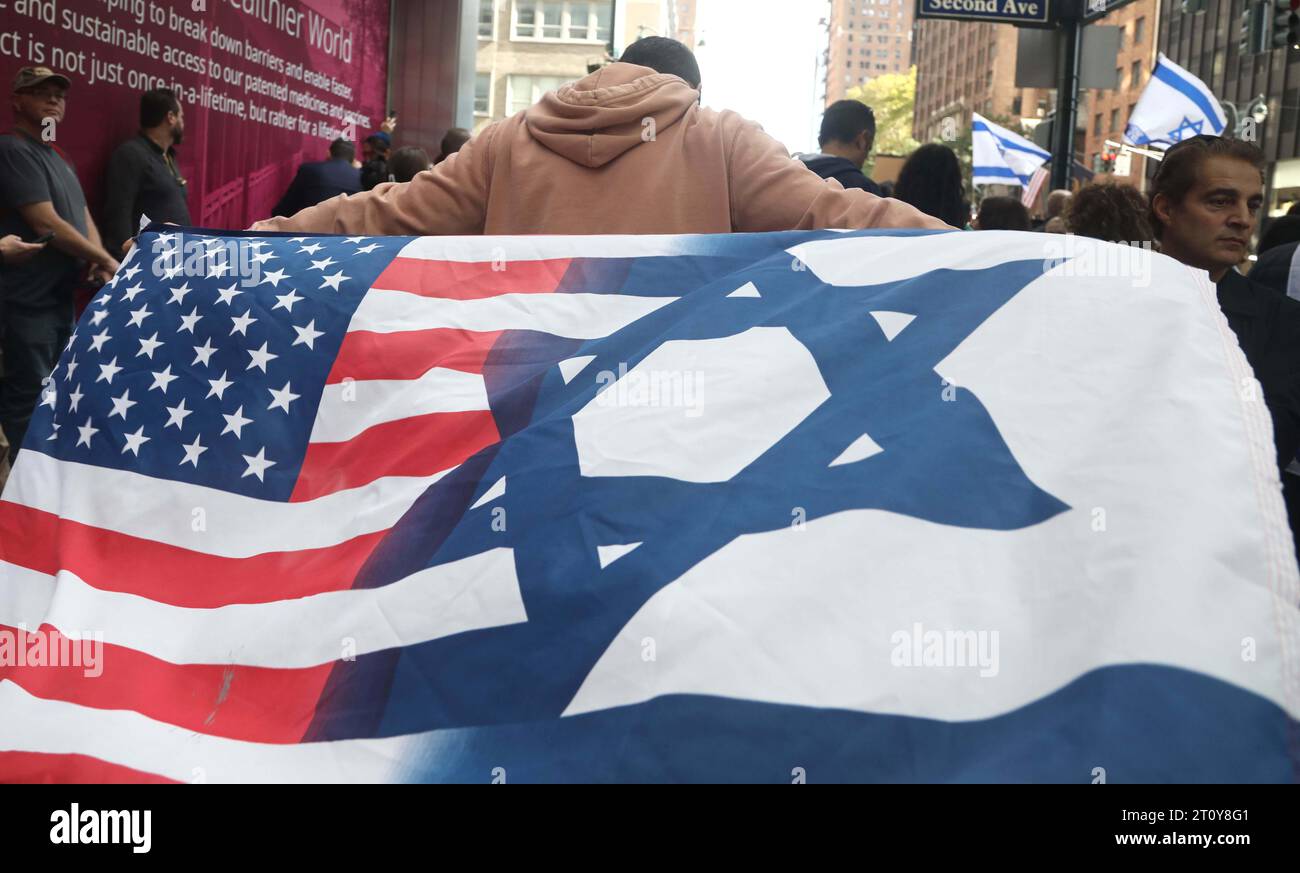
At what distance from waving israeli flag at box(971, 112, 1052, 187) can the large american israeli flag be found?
16.4 meters

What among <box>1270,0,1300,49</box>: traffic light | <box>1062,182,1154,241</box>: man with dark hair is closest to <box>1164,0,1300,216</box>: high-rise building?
<box>1270,0,1300,49</box>: traffic light

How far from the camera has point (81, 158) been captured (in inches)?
289

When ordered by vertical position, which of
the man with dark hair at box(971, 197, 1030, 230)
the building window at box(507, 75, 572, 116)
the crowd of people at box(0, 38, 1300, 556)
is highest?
the building window at box(507, 75, 572, 116)

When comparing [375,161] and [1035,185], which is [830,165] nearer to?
[375,161]

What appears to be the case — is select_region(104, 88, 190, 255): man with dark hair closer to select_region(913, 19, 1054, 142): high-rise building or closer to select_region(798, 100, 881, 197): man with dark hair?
select_region(798, 100, 881, 197): man with dark hair

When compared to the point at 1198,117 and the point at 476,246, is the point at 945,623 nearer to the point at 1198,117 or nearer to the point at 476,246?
the point at 476,246

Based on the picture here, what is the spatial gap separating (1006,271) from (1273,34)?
40.0 ft

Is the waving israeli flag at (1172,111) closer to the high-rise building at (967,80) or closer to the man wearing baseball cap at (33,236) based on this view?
the man wearing baseball cap at (33,236)

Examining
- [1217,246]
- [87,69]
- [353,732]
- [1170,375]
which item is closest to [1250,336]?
[1217,246]

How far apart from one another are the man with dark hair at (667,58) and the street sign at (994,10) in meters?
5.90

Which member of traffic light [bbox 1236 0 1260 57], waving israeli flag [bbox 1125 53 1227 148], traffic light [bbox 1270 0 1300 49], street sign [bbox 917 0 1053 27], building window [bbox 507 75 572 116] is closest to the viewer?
street sign [bbox 917 0 1053 27]

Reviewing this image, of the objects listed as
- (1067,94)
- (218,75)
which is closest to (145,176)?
(218,75)

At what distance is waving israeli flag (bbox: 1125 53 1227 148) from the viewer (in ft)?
39.4
